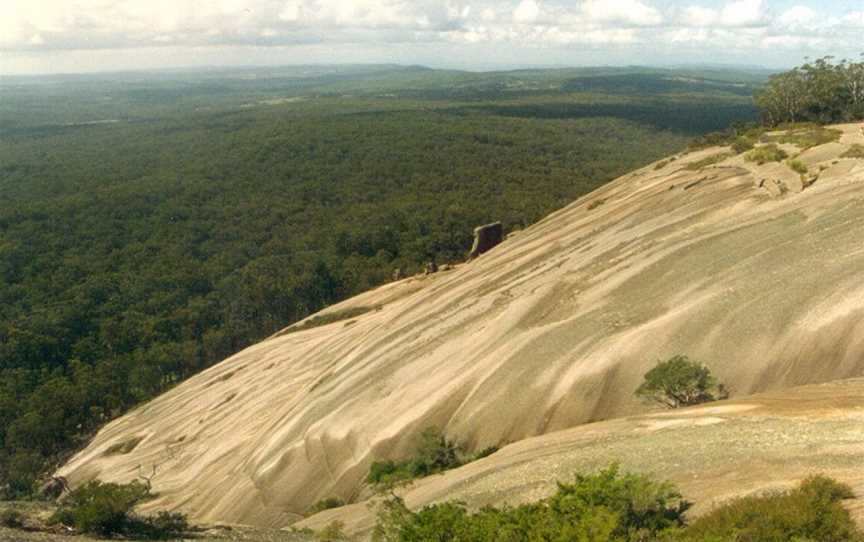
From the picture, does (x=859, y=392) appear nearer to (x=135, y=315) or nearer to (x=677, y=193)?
(x=677, y=193)

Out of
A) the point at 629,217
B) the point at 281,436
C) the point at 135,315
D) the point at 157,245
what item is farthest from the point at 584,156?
the point at 281,436

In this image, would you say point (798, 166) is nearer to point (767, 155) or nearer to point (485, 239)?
point (767, 155)

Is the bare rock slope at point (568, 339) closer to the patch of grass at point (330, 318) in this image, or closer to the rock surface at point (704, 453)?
the rock surface at point (704, 453)

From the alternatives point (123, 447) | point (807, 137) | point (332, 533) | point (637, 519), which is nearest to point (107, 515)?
point (332, 533)

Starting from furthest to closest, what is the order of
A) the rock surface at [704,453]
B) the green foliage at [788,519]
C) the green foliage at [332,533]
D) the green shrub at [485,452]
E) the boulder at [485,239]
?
the boulder at [485,239] < the green shrub at [485,452] < the green foliage at [332,533] < the rock surface at [704,453] < the green foliage at [788,519]

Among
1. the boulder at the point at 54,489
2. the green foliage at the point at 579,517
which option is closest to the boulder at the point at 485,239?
the boulder at the point at 54,489

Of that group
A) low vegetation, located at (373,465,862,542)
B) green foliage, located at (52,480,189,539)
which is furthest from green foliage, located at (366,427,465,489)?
green foliage, located at (52,480,189,539)

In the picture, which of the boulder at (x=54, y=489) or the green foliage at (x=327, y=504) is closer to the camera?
the green foliage at (x=327, y=504)
